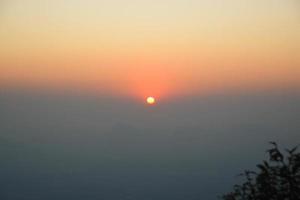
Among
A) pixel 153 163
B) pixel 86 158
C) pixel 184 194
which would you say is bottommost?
pixel 184 194

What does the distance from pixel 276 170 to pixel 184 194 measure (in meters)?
109

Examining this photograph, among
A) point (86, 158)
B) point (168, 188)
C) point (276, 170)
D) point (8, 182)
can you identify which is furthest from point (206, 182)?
point (276, 170)

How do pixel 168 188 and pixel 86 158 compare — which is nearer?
pixel 168 188

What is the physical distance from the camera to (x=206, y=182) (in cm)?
12775

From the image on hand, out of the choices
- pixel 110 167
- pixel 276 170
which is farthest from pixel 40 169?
pixel 276 170

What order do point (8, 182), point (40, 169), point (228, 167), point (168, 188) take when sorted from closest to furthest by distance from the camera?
point (168, 188), point (8, 182), point (228, 167), point (40, 169)

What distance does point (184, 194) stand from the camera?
111062mm

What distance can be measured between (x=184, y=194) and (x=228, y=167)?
3882 cm

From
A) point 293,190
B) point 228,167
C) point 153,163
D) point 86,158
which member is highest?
point 86,158

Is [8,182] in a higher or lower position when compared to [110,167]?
lower

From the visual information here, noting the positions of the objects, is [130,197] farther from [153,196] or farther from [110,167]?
[110,167]

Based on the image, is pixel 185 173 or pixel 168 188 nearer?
pixel 168 188

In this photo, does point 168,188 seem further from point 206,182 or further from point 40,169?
point 40,169

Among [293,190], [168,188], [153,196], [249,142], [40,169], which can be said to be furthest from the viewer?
[249,142]
